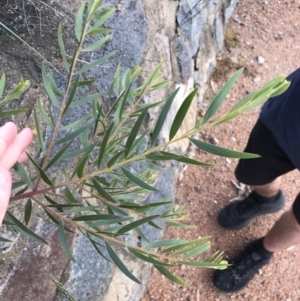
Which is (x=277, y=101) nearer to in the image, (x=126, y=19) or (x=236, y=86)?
(x=126, y=19)

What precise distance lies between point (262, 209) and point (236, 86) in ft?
2.92

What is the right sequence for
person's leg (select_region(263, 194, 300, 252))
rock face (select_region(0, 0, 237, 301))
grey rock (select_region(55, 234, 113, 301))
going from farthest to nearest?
person's leg (select_region(263, 194, 300, 252)) → grey rock (select_region(55, 234, 113, 301)) → rock face (select_region(0, 0, 237, 301))

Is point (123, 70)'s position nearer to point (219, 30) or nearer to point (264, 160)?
point (264, 160)

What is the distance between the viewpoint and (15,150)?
662 mm

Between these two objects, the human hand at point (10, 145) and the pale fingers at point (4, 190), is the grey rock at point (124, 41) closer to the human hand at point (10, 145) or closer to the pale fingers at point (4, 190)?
the human hand at point (10, 145)

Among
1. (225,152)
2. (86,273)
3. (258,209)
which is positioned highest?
(225,152)

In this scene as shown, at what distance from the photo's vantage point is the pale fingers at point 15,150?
2.10 ft

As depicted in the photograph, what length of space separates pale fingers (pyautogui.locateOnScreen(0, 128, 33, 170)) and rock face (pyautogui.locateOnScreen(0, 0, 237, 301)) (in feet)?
2.03

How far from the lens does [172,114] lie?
1.90 metres

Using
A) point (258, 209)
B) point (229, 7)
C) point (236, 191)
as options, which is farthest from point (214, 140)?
point (229, 7)

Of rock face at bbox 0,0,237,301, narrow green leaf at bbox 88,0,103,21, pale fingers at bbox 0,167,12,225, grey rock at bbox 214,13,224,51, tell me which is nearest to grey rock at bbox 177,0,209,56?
rock face at bbox 0,0,237,301

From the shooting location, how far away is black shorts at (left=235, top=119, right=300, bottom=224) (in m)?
1.60

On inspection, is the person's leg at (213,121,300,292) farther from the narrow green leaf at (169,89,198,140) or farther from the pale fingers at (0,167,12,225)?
the pale fingers at (0,167,12,225)

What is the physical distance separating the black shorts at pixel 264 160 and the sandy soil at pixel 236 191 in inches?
18.6
